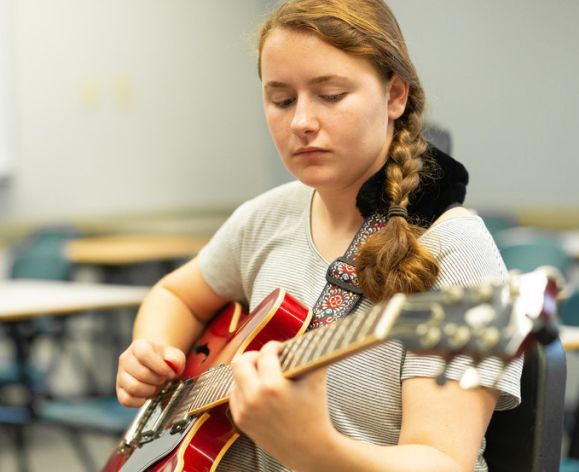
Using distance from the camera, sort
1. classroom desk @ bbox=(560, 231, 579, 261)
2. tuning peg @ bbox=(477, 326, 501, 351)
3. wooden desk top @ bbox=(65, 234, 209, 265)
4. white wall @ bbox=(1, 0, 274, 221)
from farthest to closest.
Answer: white wall @ bbox=(1, 0, 274, 221) < wooden desk top @ bbox=(65, 234, 209, 265) < classroom desk @ bbox=(560, 231, 579, 261) < tuning peg @ bbox=(477, 326, 501, 351)

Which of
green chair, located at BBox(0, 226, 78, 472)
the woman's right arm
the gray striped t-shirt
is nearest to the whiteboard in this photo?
green chair, located at BBox(0, 226, 78, 472)

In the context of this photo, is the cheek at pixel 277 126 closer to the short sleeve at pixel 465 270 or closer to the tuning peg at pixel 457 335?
the short sleeve at pixel 465 270

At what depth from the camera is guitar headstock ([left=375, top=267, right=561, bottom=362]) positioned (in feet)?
2.67

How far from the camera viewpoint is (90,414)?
294 cm

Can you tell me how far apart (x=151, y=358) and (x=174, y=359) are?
0.12ft

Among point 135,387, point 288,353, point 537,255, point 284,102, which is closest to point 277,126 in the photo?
point 284,102

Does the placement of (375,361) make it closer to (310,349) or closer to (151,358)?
(310,349)

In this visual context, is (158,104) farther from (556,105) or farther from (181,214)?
(556,105)

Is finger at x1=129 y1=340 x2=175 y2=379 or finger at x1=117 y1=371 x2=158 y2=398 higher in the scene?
finger at x1=129 y1=340 x2=175 y2=379

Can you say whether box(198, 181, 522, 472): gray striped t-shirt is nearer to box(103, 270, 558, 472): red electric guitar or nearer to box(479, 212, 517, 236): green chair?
box(103, 270, 558, 472): red electric guitar

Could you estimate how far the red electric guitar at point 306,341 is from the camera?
2.69ft

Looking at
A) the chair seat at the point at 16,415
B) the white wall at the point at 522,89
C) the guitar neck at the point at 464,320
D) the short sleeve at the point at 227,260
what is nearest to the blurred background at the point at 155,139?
the white wall at the point at 522,89

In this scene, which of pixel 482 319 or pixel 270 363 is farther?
pixel 270 363

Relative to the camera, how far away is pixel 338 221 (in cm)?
140
